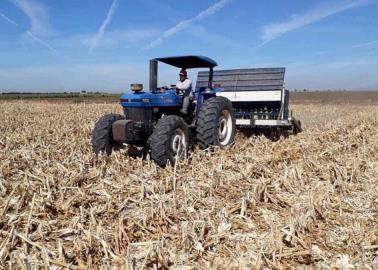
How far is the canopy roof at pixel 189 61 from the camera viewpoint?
22.9ft

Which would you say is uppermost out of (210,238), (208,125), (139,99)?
(139,99)

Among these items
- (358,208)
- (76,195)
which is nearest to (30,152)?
(76,195)

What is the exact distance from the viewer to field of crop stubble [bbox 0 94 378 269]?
10.3 ft

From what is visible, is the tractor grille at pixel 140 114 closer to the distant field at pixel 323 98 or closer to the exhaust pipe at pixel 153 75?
the exhaust pipe at pixel 153 75

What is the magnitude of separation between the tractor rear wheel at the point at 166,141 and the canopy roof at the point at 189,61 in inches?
58.7

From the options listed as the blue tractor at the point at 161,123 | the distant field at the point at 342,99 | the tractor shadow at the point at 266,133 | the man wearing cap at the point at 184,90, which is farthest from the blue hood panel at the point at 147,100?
the distant field at the point at 342,99

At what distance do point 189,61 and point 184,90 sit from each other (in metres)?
0.60

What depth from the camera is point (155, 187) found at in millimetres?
4738

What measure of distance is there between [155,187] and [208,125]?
7.59ft

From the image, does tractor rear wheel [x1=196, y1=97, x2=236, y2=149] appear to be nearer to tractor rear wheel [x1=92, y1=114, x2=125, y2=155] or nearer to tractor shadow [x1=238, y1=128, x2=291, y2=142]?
tractor rear wheel [x1=92, y1=114, x2=125, y2=155]

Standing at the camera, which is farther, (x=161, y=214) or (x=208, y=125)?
(x=208, y=125)

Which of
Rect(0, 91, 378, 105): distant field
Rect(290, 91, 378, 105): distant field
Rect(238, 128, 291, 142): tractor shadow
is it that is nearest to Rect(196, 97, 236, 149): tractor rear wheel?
Rect(238, 128, 291, 142): tractor shadow

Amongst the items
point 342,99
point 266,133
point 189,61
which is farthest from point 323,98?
point 189,61

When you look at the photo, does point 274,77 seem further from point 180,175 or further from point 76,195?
point 76,195
